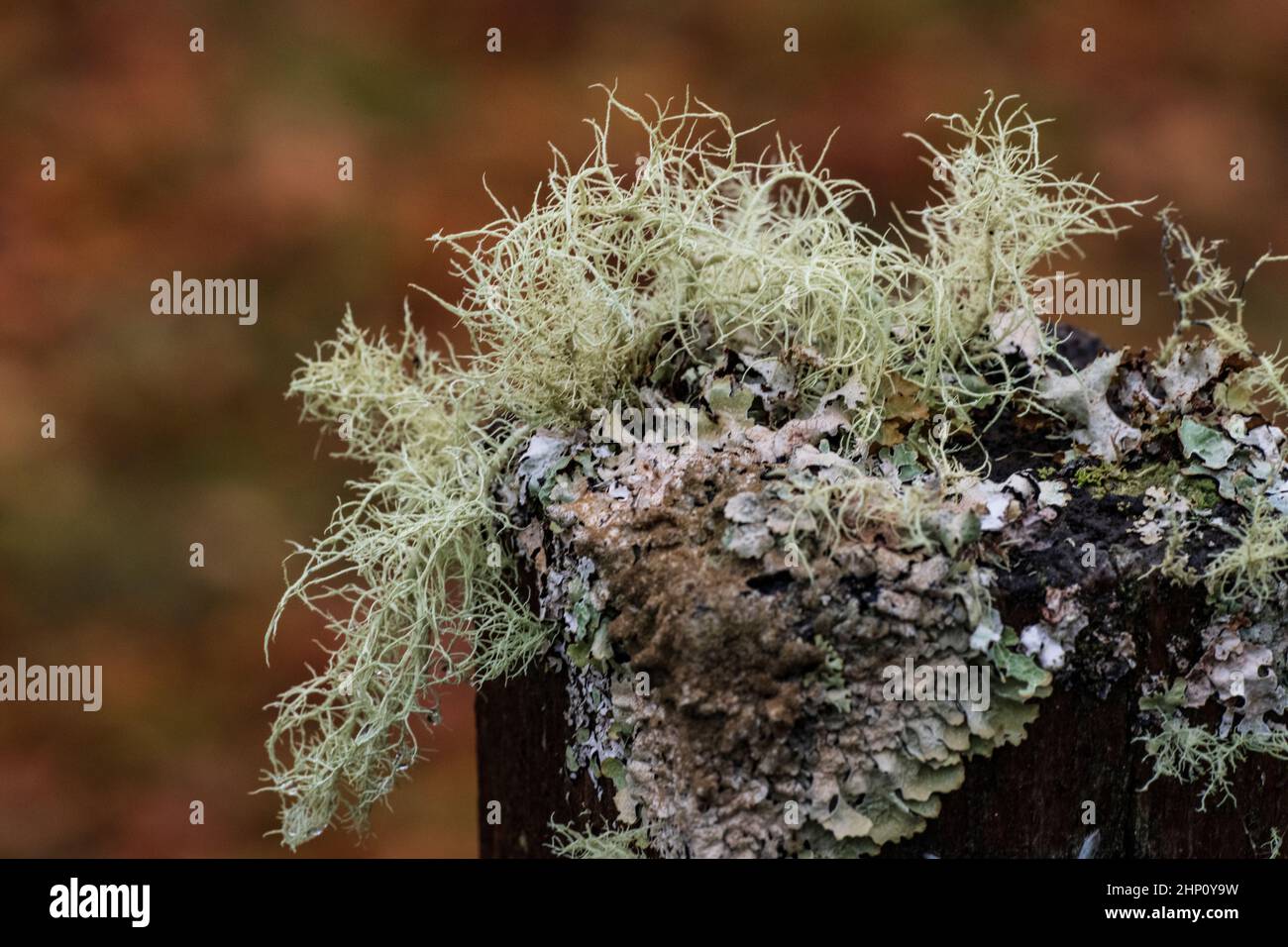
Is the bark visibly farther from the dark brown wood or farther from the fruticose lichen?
the dark brown wood

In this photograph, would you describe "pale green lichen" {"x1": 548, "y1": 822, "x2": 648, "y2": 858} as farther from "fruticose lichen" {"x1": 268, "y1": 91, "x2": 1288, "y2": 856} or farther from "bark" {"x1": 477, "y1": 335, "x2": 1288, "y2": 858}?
A: "bark" {"x1": 477, "y1": 335, "x2": 1288, "y2": 858}

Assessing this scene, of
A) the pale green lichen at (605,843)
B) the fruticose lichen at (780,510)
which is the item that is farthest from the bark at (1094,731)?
the pale green lichen at (605,843)

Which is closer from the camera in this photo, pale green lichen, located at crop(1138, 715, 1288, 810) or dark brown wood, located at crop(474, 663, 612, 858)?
pale green lichen, located at crop(1138, 715, 1288, 810)

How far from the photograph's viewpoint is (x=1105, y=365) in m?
1.03

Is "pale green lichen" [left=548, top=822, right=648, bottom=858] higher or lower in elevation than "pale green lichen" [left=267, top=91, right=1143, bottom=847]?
lower

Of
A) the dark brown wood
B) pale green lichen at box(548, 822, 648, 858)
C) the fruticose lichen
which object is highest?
the fruticose lichen

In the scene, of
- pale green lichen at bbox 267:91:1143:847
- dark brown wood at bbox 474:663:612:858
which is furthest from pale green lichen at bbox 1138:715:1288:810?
dark brown wood at bbox 474:663:612:858

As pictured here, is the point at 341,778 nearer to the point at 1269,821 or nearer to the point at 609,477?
the point at 609,477

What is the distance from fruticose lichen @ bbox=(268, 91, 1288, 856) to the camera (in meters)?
0.85

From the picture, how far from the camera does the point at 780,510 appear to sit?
0.88 meters

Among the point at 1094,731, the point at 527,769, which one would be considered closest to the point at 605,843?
the point at 527,769

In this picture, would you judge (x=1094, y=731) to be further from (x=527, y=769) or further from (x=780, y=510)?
(x=527, y=769)

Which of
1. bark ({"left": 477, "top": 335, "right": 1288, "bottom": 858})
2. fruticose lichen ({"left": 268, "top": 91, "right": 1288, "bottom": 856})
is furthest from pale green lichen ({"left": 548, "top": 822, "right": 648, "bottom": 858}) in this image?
bark ({"left": 477, "top": 335, "right": 1288, "bottom": 858})

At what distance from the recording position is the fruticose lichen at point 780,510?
854 mm
